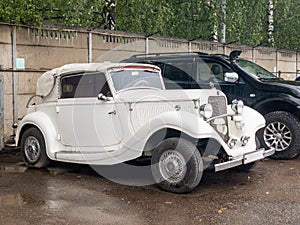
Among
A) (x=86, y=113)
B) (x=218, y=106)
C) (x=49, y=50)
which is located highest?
(x=49, y=50)

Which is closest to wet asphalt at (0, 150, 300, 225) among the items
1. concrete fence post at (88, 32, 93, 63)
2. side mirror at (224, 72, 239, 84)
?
side mirror at (224, 72, 239, 84)

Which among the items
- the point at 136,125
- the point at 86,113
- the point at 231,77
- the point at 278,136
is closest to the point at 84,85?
the point at 86,113

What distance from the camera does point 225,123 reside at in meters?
6.16

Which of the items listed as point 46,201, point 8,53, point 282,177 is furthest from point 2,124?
point 282,177

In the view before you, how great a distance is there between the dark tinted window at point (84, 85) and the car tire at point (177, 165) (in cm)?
128

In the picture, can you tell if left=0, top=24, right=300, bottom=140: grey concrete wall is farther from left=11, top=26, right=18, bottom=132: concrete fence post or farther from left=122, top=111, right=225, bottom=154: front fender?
left=122, top=111, right=225, bottom=154: front fender

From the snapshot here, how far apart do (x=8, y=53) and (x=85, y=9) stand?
248 centimetres

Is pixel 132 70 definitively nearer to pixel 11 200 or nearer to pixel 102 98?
pixel 102 98

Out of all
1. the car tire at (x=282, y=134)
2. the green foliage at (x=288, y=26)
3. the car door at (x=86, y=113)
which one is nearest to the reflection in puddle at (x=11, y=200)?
the car door at (x=86, y=113)

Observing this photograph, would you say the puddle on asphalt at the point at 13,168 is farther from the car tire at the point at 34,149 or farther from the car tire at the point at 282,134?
the car tire at the point at 282,134

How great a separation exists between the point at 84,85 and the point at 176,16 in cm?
941

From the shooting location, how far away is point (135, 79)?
674 centimetres

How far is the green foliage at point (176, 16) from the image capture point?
31.1 ft

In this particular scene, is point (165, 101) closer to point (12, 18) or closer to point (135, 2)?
point (12, 18)
